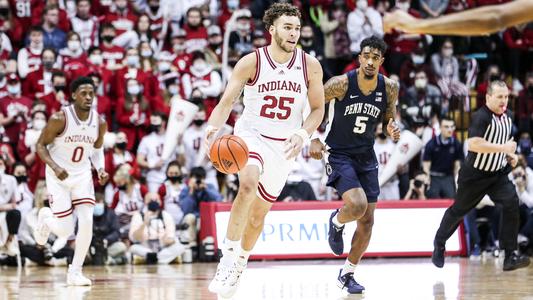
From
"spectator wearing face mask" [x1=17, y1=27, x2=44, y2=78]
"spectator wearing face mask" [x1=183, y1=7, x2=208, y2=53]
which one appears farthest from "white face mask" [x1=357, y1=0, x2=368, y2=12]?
"spectator wearing face mask" [x1=17, y1=27, x2=44, y2=78]

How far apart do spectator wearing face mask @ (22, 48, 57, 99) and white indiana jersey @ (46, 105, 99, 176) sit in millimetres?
5423

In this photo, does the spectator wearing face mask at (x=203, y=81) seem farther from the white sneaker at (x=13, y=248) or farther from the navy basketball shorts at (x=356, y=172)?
Result: the navy basketball shorts at (x=356, y=172)

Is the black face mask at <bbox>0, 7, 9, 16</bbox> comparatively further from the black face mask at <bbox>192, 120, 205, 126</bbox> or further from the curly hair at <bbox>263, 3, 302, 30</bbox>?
the curly hair at <bbox>263, 3, 302, 30</bbox>

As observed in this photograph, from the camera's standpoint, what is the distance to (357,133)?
932 centimetres

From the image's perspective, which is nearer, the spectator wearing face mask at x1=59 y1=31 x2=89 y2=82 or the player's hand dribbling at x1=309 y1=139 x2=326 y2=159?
the player's hand dribbling at x1=309 y1=139 x2=326 y2=159

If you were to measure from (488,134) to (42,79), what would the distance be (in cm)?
771

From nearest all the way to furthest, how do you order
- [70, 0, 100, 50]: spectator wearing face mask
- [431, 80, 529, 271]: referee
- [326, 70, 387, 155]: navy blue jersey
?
1. [326, 70, 387, 155]: navy blue jersey
2. [431, 80, 529, 271]: referee
3. [70, 0, 100, 50]: spectator wearing face mask

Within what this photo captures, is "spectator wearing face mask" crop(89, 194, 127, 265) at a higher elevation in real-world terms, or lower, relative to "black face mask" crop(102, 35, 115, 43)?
lower

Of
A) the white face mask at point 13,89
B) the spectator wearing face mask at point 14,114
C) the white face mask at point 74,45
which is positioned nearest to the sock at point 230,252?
the spectator wearing face mask at point 14,114

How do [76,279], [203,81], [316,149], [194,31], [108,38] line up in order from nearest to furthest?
[316,149] → [76,279] → [203,81] → [108,38] → [194,31]

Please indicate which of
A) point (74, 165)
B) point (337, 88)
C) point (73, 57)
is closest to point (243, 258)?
point (337, 88)

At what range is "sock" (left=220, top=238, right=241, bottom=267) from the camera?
787cm

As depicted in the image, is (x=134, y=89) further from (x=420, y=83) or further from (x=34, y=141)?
(x=420, y=83)

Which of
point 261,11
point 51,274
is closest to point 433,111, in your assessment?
point 261,11
